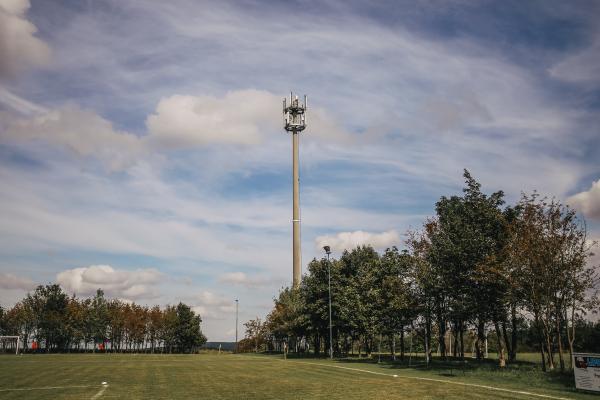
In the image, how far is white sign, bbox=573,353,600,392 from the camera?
20625mm

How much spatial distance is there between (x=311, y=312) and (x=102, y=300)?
5297 cm

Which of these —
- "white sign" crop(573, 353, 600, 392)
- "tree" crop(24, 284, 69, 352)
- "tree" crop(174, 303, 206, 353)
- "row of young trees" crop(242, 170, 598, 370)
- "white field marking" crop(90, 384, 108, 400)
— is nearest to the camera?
"white field marking" crop(90, 384, 108, 400)

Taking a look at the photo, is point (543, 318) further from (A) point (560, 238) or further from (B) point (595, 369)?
(B) point (595, 369)

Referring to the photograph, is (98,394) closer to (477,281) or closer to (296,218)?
(477,281)

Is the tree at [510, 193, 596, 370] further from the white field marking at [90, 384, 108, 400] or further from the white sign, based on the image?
the white field marking at [90, 384, 108, 400]

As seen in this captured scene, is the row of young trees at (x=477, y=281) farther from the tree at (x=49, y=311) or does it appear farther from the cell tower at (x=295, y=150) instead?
the tree at (x=49, y=311)

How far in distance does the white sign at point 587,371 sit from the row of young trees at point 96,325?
282 ft

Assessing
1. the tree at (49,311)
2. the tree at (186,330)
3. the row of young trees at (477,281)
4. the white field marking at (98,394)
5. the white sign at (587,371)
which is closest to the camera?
the white field marking at (98,394)

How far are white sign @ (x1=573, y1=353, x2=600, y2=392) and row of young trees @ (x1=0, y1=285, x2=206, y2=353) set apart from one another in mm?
85844

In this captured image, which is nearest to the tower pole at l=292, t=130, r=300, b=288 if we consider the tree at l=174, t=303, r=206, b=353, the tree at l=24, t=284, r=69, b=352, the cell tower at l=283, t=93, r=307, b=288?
the cell tower at l=283, t=93, r=307, b=288

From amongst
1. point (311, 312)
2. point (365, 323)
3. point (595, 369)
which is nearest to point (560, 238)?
point (595, 369)

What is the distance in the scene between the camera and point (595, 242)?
29969 millimetres

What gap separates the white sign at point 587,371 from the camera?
20.6 m

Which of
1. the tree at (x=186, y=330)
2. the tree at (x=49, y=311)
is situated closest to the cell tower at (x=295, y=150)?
the tree at (x=186, y=330)
